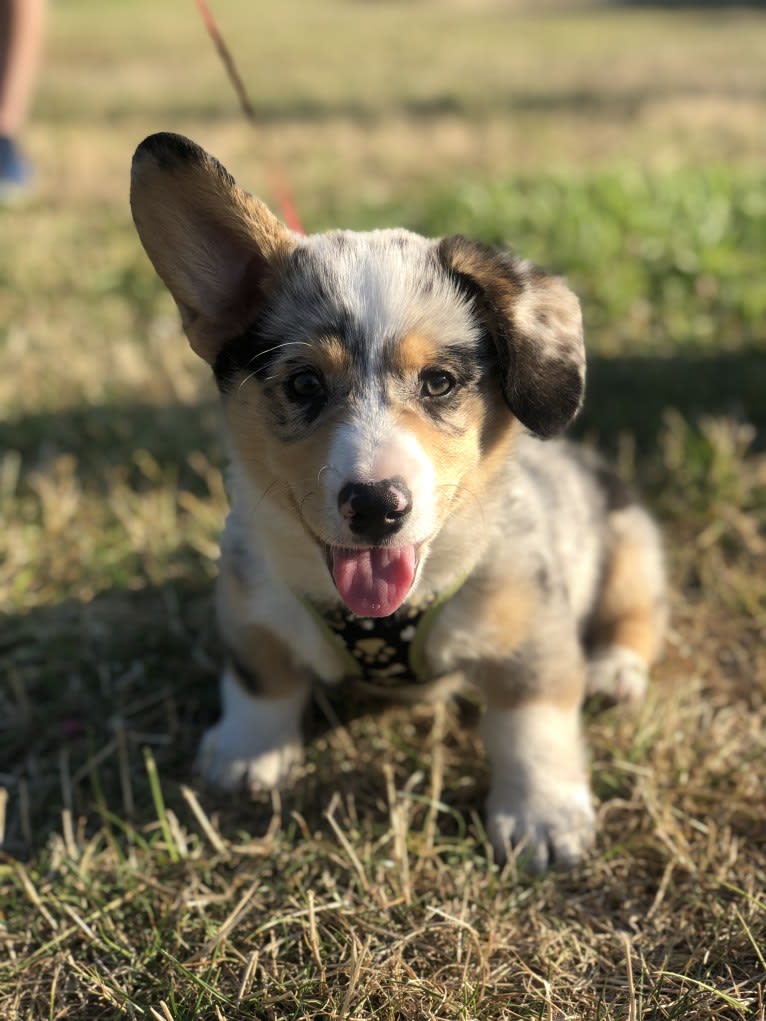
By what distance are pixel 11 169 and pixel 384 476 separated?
676cm

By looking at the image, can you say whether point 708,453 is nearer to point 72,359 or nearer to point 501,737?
point 501,737

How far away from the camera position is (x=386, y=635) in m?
3.10

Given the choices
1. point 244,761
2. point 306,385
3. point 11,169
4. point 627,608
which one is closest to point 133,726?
point 244,761

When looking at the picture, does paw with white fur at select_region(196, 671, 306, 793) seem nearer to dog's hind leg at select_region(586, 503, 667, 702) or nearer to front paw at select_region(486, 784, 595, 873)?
front paw at select_region(486, 784, 595, 873)

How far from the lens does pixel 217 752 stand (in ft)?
11.6

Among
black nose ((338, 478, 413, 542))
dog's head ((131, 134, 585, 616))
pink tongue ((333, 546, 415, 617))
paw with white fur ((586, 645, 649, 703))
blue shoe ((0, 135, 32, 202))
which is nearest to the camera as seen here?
black nose ((338, 478, 413, 542))

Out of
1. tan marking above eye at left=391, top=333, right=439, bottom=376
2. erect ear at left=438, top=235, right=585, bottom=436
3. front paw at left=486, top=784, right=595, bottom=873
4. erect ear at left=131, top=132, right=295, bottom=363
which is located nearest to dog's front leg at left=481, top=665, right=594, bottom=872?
front paw at left=486, top=784, right=595, bottom=873

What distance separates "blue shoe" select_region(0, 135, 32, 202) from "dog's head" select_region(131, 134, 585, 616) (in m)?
5.83

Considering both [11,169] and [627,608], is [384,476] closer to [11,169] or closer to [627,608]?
[627,608]

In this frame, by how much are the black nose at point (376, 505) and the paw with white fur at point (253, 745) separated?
111 centimetres

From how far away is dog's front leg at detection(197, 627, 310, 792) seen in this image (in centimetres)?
344

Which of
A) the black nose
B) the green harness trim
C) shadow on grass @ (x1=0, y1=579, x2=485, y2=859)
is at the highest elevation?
the black nose

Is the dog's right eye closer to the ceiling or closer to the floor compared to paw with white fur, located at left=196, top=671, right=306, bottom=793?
closer to the ceiling

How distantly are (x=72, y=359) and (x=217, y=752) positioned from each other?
3511 mm
